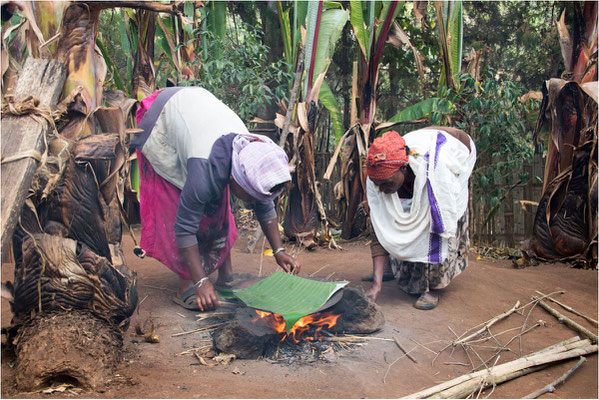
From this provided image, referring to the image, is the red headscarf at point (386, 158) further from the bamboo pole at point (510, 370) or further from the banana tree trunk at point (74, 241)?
the banana tree trunk at point (74, 241)

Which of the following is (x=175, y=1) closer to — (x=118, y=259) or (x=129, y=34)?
(x=118, y=259)

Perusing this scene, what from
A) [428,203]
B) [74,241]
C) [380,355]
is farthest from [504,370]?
[74,241]

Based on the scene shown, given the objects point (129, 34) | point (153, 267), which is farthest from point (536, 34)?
point (153, 267)

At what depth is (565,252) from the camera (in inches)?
198

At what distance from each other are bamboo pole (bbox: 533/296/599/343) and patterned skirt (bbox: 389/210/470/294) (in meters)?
0.68

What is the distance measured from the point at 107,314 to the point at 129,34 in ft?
14.1

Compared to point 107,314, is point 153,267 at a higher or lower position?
lower

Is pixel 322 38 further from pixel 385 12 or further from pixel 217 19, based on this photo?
pixel 217 19

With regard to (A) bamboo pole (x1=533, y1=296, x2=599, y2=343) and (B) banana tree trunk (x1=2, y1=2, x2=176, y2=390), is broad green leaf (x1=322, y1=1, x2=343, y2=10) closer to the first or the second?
(B) banana tree trunk (x1=2, y1=2, x2=176, y2=390)

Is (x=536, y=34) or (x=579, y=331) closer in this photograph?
(x=579, y=331)

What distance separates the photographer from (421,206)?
3.61m

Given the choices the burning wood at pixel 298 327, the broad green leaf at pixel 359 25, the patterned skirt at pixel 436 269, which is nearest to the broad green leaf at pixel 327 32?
the broad green leaf at pixel 359 25

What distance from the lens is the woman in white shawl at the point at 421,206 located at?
136 inches

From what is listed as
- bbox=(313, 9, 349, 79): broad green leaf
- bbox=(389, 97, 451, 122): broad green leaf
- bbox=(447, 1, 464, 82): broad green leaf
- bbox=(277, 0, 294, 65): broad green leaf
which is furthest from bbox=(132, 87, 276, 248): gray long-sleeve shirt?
bbox=(447, 1, 464, 82): broad green leaf
